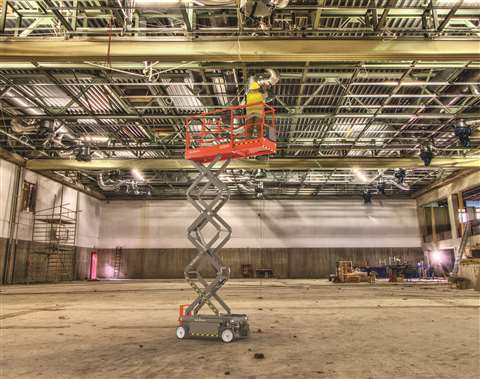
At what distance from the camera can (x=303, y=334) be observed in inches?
214

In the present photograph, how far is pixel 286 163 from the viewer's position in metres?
20.1

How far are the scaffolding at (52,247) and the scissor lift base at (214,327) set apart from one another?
19950 millimetres

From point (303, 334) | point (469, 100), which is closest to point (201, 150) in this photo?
point (303, 334)

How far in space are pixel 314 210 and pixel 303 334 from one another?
85.4 feet

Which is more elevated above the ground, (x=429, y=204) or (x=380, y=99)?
(x=380, y=99)

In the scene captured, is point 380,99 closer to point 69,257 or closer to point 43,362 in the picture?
point 43,362

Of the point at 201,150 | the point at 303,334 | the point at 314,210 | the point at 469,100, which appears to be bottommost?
the point at 303,334

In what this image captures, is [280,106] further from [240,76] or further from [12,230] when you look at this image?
[12,230]

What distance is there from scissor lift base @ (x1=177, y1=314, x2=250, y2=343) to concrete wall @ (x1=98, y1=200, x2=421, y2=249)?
2507 centimetres

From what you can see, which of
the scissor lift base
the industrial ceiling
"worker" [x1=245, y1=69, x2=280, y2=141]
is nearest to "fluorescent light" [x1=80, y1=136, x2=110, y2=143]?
the industrial ceiling

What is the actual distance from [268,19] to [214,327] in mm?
8020

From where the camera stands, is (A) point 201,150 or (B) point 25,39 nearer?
(A) point 201,150

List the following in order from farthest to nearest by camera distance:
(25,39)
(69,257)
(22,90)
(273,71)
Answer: (69,257), (22,90), (273,71), (25,39)

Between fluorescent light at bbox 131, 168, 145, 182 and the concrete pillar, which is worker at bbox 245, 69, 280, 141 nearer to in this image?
fluorescent light at bbox 131, 168, 145, 182
